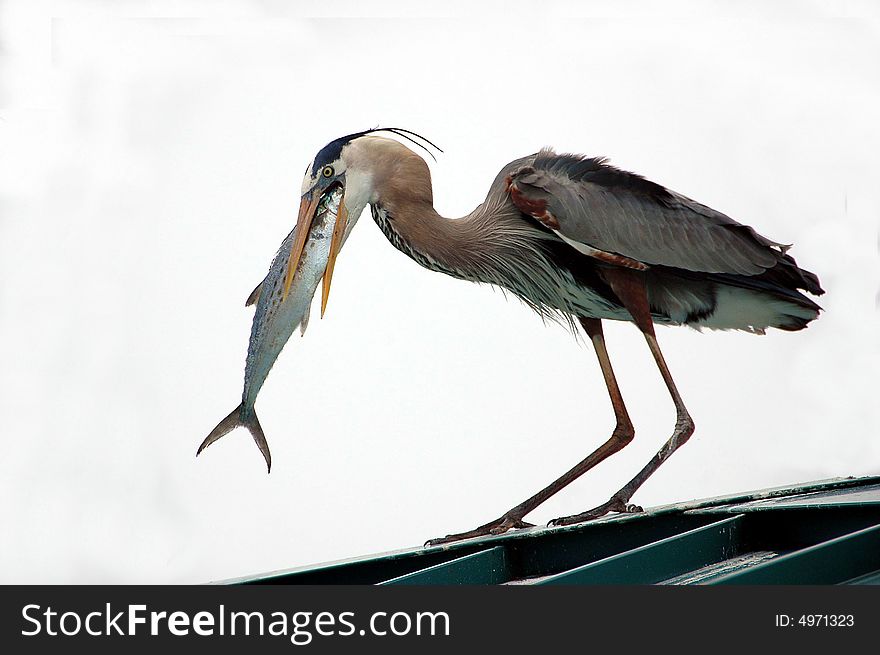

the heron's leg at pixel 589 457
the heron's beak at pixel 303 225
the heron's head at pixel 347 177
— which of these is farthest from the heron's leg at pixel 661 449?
the heron's beak at pixel 303 225

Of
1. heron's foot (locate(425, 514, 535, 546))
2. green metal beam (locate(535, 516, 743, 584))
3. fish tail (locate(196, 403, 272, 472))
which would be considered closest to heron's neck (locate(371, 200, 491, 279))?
fish tail (locate(196, 403, 272, 472))

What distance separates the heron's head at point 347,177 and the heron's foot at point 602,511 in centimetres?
131

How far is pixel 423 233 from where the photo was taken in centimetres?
390

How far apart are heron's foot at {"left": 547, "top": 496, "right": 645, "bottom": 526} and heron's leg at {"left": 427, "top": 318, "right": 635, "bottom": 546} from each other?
0.68ft

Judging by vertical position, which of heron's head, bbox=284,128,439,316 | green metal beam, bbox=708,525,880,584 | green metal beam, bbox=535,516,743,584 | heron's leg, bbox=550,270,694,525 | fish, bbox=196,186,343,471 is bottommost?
green metal beam, bbox=708,525,880,584

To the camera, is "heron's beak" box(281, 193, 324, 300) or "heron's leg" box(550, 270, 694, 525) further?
"heron's beak" box(281, 193, 324, 300)

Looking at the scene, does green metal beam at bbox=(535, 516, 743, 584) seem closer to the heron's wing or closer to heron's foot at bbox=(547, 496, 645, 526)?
heron's foot at bbox=(547, 496, 645, 526)

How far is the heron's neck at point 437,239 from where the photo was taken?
154 inches

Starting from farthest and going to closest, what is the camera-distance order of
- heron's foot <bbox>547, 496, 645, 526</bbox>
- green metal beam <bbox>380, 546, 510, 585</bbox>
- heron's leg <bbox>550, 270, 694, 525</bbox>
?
heron's leg <bbox>550, 270, 694, 525</bbox> → heron's foot <bbox>547, 496, 645, 526</bbox> → green metal beam <bbox>380, 546, 510, 585</bbox>

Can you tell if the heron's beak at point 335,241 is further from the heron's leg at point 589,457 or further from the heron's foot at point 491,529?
the heron's foot at point 491,529

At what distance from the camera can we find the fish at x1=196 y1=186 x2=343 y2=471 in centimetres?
376

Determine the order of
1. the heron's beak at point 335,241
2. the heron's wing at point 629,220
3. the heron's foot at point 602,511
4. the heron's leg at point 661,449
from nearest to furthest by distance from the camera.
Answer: the heron's foot at point 602,511
the heron's leg at point 661,449
the heron's wing at point 629,220
the heron's beak at point 335,241

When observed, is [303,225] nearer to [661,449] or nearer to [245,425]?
[245,425]

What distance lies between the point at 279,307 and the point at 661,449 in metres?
1.42
